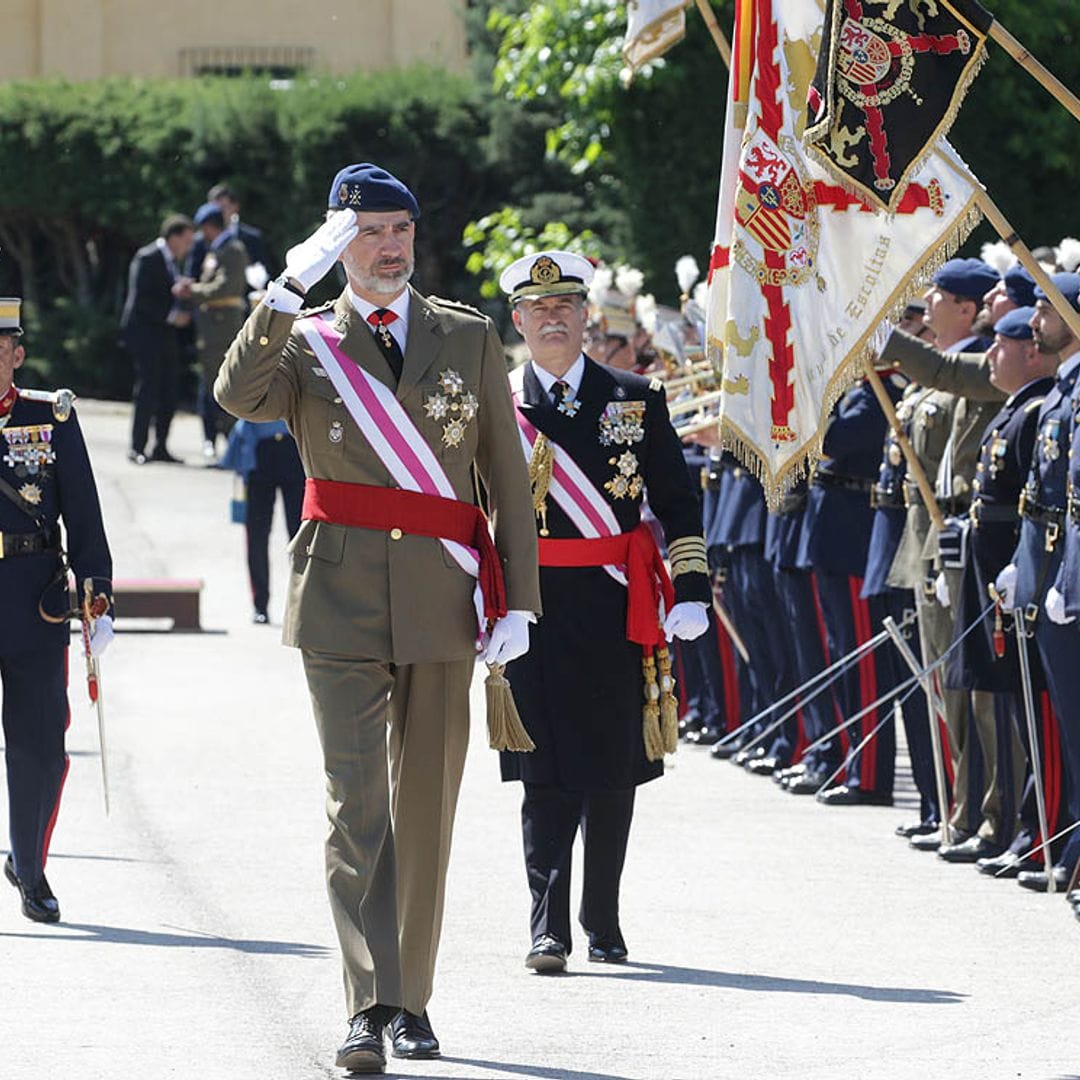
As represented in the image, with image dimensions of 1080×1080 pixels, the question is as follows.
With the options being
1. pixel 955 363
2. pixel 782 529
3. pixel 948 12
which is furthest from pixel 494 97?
pixel 948 12

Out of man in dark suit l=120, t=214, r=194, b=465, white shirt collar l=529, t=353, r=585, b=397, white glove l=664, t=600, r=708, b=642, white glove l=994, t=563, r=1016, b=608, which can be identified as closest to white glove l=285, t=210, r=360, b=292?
white shirt collar l=529, t=353, r=585, b=397

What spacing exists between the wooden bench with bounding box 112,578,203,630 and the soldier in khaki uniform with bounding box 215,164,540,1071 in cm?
1026

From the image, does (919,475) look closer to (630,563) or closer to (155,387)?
(630,563)

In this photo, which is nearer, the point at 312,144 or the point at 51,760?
the point at 51,760

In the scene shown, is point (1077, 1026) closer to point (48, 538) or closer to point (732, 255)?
point (732, 255)

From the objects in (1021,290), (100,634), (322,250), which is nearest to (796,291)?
(1021,290)

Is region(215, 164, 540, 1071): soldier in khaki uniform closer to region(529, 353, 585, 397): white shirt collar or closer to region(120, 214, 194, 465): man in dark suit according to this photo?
region(529, 353, 585, 397): white shirt collar

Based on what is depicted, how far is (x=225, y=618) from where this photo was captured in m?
18.1

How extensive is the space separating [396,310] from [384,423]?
312mm

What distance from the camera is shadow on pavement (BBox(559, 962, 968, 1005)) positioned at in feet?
25.1

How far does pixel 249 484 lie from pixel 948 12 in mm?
10084

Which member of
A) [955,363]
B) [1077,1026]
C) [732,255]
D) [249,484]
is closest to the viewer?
[1077,1026]

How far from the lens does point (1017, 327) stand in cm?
948

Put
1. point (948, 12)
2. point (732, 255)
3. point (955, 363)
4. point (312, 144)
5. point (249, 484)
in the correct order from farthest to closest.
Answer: point (312, 144) < point (249, 484) < point (955, 363) < point (732, 255) < point (948, 12)
